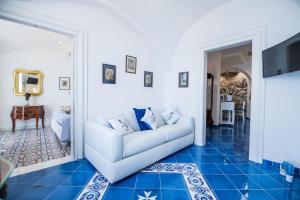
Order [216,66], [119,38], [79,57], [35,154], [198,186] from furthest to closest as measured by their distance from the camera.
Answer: [216,66] → [119,38] → [35,154] → [79,57] → [198,186]

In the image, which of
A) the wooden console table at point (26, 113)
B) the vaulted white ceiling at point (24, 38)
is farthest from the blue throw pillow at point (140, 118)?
the wooden console table at point (26, 113)

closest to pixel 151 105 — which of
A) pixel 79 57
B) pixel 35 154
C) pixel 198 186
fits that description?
pixel 79 57

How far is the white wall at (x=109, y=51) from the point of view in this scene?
7.83 feet

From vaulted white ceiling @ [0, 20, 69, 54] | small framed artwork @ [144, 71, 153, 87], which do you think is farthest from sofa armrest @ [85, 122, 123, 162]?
vaulted white ceiling @ [0, 20, 69, 54]

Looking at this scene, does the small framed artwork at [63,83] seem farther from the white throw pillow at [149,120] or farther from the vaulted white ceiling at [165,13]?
the white throw pillow at [149,120]

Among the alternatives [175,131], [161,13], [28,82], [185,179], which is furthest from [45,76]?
[185,179]

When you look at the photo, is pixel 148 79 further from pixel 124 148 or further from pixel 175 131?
pixel 124 148

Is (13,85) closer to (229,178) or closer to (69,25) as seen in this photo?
(69,25)

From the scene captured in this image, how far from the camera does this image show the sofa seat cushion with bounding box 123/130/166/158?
78.1 inches

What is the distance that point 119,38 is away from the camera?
120 inches

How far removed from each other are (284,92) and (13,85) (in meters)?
6.74

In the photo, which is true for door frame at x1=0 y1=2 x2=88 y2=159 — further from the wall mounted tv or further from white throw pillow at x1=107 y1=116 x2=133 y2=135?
the wall mounted tv

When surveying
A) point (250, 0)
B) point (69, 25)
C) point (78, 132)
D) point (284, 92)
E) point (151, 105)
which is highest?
point (250, 0)

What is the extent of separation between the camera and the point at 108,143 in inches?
72.7
